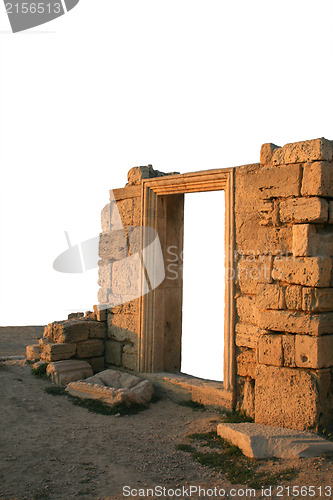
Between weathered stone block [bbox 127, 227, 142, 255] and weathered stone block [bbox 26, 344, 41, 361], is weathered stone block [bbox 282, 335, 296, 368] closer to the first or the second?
weathered stone block [bbox 127, 227, 142, 255]

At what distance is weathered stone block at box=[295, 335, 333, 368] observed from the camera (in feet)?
15.3

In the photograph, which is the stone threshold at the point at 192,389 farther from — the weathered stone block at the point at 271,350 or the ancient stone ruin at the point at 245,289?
the weathered stone block at the point at 271,350

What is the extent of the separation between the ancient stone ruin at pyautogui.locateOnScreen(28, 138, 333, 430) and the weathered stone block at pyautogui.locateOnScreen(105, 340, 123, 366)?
2 centimetres

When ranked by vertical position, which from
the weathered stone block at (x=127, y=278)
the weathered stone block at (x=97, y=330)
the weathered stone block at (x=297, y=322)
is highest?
the weathered stone block at (x=127, y=278)

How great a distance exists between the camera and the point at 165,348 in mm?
7000

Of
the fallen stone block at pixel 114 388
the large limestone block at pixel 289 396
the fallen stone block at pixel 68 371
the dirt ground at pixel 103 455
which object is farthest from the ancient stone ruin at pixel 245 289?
the dirt ground at pixel 103 455

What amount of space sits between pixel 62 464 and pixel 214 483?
4.63 ft

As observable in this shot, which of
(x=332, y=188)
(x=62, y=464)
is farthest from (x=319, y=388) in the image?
(x=62, y=464)

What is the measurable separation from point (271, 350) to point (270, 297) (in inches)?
22.5

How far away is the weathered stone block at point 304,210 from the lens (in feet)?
15.7

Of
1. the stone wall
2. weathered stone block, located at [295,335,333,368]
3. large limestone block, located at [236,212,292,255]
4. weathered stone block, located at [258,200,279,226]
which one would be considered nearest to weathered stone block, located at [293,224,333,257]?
the stone wall

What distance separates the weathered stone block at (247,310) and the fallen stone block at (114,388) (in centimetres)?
167

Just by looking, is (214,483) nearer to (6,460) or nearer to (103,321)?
(6,460)

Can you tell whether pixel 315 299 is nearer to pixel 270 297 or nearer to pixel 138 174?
pixel 270 297
